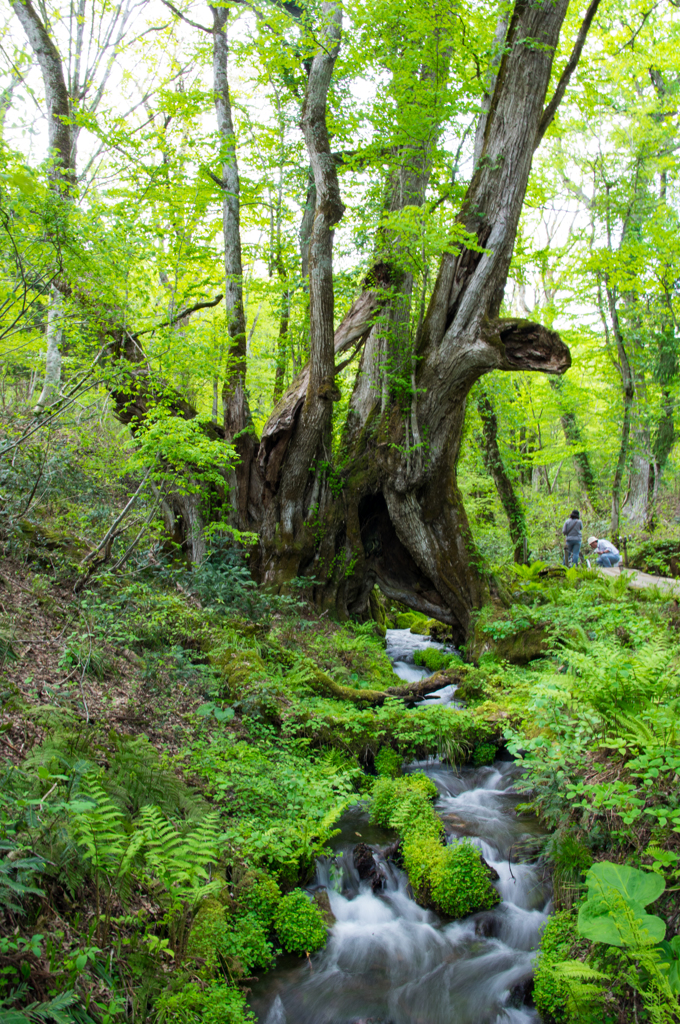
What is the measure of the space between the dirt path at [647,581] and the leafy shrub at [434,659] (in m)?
3.17

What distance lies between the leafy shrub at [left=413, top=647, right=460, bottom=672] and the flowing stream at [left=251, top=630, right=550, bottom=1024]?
14.8 ft

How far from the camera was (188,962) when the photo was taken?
109 inches

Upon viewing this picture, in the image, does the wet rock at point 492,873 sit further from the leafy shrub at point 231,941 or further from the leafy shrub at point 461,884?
the leafy shrub at point 231,941

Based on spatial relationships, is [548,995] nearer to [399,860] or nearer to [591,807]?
[591,807]

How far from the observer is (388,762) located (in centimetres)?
566

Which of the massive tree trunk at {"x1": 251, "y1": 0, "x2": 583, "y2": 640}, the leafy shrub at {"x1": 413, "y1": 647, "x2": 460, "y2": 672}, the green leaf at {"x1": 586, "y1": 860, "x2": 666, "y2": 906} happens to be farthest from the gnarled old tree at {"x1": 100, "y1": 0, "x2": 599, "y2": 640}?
the green leaf at {"x1": 586, "y1": 860, "x2": 666, "y2": 906}

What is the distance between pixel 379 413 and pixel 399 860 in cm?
677

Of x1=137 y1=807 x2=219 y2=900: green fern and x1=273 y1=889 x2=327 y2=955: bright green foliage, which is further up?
x1=137 y1=807 x2=219 y2=900: green fern

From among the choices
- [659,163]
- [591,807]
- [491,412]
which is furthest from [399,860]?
[659,163]

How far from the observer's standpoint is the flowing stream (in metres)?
3.33

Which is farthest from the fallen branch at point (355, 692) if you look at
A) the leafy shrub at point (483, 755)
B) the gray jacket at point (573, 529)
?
the gray jacket at point (573, 529)

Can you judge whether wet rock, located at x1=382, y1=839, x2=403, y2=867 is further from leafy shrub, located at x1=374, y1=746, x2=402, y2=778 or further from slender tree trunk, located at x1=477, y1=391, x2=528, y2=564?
slender tree trunk, located at x1=477, y1=391, x2=528, y2=564

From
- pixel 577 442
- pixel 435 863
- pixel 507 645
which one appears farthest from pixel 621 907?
pixel 577 442

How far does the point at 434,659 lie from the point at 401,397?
453 centimetres
